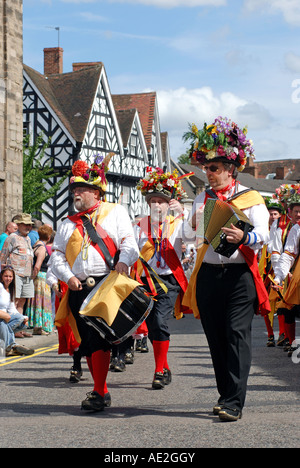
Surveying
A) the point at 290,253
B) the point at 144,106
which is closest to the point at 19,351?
the point at 290,253

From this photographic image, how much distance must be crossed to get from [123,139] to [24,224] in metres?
28.6

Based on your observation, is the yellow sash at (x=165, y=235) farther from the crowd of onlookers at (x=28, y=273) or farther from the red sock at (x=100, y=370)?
the crowd of onlookers at (x=28, y=273)

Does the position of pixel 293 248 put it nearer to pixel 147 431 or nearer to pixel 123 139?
pixel 147 431

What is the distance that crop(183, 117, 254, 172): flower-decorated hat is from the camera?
6566 mm

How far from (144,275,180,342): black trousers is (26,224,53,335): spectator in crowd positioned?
597 cm

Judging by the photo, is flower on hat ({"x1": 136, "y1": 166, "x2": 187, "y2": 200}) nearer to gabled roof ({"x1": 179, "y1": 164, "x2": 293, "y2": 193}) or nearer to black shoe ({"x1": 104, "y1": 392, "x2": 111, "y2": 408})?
black shoe ({"x1": 104, "y1": 392, "x2": 111, "y2": 408})

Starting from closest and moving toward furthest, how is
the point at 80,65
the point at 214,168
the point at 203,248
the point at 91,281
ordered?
1. the point at 203,248
2. the point at 214,168
3. the point at 91,281
4. the point at 80,65

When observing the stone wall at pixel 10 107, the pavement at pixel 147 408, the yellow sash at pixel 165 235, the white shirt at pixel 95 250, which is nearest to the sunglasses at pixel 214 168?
the white shirt at pixel 95 250

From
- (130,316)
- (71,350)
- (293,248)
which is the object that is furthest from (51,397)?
(293,248)

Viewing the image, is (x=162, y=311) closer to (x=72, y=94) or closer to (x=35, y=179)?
(x=35, y=179)

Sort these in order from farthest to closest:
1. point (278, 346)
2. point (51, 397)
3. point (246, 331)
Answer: point (278, 346)
point (51, 397)
point (246, 331)

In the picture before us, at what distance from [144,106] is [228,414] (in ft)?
142

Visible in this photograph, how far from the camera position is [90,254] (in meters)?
7.19

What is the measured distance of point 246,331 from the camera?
6.30 m
